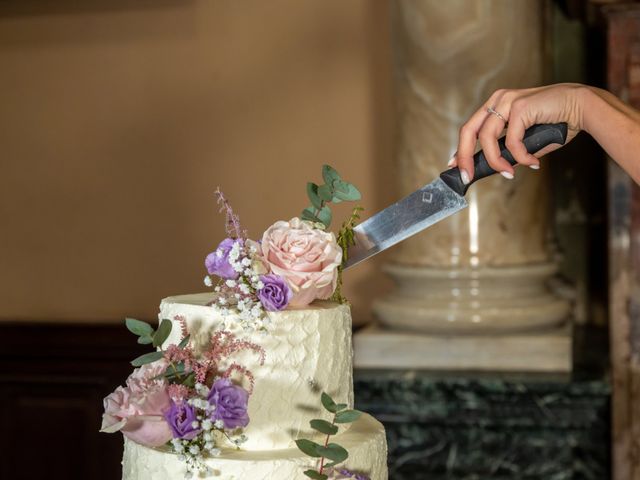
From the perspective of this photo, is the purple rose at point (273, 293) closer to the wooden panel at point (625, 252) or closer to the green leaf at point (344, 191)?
the green leaf at point (344, 191)

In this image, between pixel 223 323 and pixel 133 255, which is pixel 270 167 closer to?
pixel 133 255

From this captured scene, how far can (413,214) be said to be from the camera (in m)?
1.95

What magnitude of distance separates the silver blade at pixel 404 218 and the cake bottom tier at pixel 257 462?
1.07 feet

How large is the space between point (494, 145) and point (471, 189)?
185 cm

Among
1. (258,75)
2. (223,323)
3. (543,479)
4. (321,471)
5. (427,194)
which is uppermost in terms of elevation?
(258,75)

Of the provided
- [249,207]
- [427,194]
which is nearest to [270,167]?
[249,207]

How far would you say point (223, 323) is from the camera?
171 centimetres

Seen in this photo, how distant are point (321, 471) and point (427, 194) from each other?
22.2 inches

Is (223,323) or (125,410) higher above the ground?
(223,323)

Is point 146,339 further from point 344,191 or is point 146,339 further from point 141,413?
point 344,191

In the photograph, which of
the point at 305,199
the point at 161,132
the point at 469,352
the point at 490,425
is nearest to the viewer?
the point at 490,425

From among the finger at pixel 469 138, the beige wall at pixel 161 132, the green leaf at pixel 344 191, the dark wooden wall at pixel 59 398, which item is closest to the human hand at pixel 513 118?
the finger at pixel 469 138

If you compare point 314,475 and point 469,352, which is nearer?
point 314,475

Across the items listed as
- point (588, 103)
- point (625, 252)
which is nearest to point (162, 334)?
point (588, 103)
